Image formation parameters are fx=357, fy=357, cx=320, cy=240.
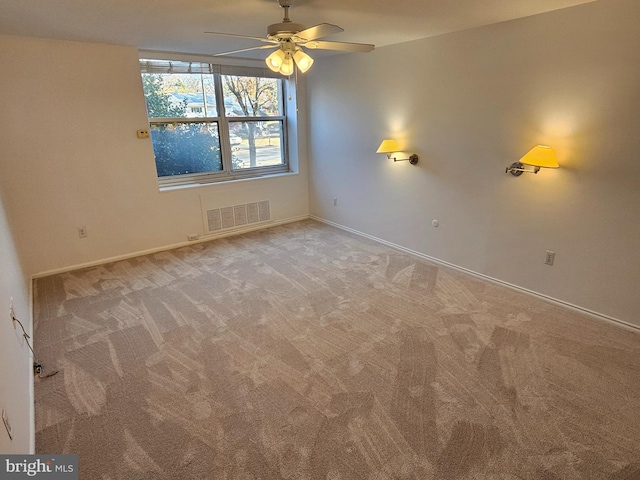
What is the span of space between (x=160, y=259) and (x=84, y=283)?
0.81m

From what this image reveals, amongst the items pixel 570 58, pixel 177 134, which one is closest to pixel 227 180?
pixel 177 134

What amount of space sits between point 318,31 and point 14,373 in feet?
8.05

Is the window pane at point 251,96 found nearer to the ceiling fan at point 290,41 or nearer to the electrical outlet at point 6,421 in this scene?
the ceiling fan at point 290,41

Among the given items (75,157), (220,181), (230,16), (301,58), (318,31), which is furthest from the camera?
(220,181)

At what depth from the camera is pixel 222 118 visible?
15.9ft

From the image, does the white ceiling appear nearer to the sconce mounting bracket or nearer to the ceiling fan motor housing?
the ceiling fan motor housing

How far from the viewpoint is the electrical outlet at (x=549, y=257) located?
309cm

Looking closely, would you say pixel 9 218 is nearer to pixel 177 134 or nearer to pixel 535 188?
pixel 177 134

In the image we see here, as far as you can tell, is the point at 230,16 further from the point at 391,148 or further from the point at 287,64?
the point at 391,148

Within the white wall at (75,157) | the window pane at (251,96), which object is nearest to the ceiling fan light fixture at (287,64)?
the white wall at (75,157)

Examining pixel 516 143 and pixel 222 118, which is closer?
pixel 516 143

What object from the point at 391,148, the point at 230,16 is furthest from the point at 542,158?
the point at 230,16

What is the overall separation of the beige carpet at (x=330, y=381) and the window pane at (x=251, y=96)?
102 inches

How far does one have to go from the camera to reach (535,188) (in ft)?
10.1
